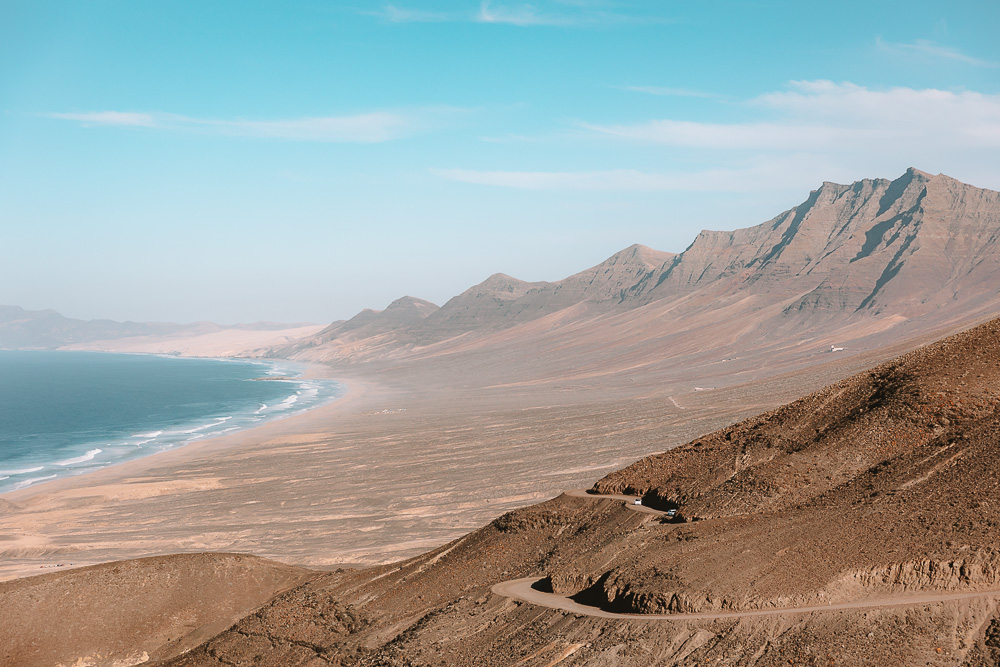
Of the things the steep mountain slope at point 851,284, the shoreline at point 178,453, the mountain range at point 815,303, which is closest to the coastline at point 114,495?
the shoreline at point 178,453

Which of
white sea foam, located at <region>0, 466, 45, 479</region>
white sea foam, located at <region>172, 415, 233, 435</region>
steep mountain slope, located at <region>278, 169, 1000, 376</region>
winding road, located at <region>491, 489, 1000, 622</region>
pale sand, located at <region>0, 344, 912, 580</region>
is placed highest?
steep mountain slope, located at <region>278, 169, 1000, 376</region>

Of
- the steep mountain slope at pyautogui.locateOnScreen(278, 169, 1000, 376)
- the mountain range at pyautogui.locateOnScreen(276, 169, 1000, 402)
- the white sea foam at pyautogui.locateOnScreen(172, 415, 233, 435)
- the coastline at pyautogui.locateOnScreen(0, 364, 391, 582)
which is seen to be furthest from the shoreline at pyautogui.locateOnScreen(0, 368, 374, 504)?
the steep mountain slope at pyautogui.locateOnScreen(278, 169, 1000, 376)

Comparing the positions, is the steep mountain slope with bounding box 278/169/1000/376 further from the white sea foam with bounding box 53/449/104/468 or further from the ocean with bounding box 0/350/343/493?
the white sea foam with bounding box 53/449/104/468

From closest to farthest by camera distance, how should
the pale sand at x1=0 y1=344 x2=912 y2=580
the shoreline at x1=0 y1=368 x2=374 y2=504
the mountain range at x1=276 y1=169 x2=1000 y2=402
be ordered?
the pale sand at x1=0 y1=344 x2=912 y2=580
the shoreline at x1=0 y1=368 x2=374 y2=504
the mountain range at x1=276 y1=169 x2=1000 y2=402

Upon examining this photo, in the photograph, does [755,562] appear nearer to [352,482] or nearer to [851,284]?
[352,482]

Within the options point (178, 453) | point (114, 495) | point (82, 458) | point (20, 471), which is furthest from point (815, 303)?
point (20, 471)

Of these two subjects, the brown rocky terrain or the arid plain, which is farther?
the brown rocky terrain
